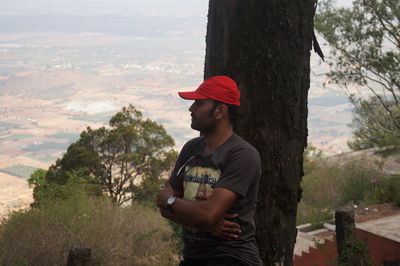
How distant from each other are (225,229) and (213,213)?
115 mm

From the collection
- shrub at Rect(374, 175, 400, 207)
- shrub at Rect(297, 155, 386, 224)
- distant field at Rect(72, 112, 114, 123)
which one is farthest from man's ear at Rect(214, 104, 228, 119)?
distant field at Rect(72, 112, 114, 123)

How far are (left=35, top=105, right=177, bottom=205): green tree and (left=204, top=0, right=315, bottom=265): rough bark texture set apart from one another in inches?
Answer: 673

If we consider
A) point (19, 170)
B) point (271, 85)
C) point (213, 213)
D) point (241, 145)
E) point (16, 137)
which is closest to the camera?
point (213, 213)

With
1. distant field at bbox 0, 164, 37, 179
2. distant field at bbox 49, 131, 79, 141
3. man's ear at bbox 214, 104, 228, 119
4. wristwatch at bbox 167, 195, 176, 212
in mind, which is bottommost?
distant field at bbox 0, 164, 37, 179

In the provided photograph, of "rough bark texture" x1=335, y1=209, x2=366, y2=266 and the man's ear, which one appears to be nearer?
the man's ear

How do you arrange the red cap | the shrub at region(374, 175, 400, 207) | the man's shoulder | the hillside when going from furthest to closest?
the hillside → the shrub at region(374, 175, 400, 207) → the red cap → the man's shoulder

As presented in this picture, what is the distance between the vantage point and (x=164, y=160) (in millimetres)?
21484

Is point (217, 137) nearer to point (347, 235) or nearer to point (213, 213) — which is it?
point (213, 213)

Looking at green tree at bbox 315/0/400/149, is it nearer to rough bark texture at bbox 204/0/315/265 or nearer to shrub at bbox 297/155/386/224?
shrub at bbox 297/155/386/224

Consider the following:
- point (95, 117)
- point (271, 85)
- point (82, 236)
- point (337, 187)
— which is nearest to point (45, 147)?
point (95, 117)

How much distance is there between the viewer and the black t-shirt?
8.81 ft

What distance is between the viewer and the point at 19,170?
94.4 metres

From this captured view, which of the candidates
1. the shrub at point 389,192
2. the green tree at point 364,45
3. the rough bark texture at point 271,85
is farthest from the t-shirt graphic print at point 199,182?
the green tree at point 364,45

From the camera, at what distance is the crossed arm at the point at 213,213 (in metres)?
2.64
